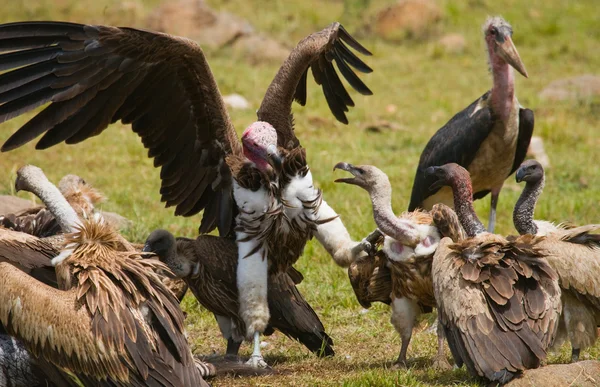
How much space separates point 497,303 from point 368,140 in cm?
639

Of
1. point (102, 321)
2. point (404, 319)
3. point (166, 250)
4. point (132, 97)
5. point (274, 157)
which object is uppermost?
point (132, 97)

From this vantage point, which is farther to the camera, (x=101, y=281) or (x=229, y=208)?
(x=229, y=208)

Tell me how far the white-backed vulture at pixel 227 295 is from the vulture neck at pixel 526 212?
1415 millimetres

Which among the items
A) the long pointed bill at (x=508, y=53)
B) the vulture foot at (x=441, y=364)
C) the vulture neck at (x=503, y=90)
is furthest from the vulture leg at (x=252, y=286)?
the long pointed bill at (x=508, y=53)

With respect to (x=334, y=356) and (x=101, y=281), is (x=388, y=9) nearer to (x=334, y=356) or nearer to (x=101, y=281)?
(x=334, y=356)

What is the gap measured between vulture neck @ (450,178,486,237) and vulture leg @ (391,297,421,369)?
1.75 feet

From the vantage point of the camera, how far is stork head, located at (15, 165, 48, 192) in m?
6.07

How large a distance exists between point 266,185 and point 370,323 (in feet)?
4.42

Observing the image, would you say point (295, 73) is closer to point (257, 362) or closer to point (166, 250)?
point (166, 250)

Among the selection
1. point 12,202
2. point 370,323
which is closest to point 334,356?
point 370,323

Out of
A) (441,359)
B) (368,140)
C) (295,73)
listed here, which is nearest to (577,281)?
(441,359)

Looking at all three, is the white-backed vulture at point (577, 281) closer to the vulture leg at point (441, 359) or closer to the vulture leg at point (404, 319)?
the vulture leg at point (441, 359)

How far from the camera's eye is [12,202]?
7.18 metres

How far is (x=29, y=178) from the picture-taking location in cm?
612
